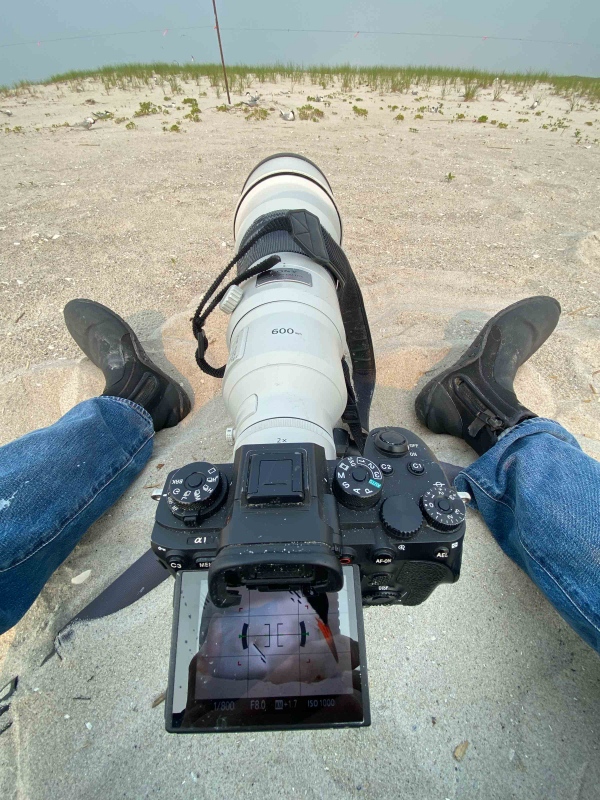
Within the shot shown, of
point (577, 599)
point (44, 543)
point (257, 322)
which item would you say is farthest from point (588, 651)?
point (44, 543)

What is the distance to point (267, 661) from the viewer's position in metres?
0.86

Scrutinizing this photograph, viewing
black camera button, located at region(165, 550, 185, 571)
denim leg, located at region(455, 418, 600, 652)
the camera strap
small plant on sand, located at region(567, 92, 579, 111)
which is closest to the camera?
black camera button, located at region(165, 550, 185, 571)

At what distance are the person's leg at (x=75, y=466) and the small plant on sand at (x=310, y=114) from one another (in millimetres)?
4645

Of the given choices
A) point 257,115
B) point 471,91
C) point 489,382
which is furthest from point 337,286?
point 471,91

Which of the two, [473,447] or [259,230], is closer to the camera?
[259,230]

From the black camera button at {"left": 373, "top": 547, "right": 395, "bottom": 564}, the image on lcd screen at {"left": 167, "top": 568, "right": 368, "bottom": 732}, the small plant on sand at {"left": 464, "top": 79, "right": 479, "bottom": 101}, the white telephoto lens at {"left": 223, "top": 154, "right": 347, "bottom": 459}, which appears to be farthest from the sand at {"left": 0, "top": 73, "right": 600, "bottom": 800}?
the small plant on sand at {"left": 464, "top": 79, "right": 479, "bottom": 101}

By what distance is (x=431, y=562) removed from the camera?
0.89 metres

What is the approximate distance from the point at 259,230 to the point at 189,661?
3.97 ft

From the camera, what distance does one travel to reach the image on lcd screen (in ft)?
2.69

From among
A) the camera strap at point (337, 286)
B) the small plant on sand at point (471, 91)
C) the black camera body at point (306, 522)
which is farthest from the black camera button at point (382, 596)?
the small plant on sand at point (471, 91)

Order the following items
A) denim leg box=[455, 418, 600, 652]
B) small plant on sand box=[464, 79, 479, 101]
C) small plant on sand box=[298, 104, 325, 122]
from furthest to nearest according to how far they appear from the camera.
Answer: small plant on sand box=[464, 79, 479, 101] → small plant on sand box=[298, 104, 325, 122] → denim leg box=[455, 418, 600, 652]

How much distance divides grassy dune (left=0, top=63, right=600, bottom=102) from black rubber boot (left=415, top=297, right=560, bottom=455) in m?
7.36

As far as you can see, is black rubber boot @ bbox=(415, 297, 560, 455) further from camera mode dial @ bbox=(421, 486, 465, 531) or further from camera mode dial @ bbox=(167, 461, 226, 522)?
camera mode dial @ bbox=(167, 461, 226, 522)

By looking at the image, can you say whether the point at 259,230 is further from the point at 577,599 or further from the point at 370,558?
the point at 577,599
